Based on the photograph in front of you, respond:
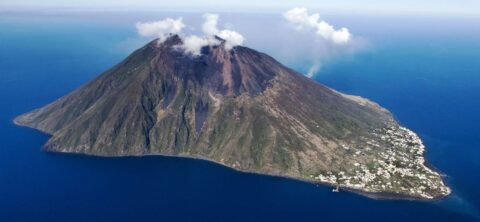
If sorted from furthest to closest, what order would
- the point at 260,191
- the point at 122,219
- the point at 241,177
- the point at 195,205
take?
1. the point at 241,177
2. the point at 260,191
3. the point at 195,205
4. the point at 122,219

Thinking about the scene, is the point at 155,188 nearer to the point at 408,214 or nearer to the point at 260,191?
the point at 260,191

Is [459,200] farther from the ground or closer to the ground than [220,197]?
farther from the ground

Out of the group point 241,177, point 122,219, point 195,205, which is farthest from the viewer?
point 241,177

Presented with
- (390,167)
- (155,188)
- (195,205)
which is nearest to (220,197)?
Answer: (195,205)

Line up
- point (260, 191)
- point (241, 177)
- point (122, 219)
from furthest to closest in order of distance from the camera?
point (241, 177), point (260, 191), point (122, 219)

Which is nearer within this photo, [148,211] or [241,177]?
[148,211]

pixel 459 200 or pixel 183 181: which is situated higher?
pixel 459 200

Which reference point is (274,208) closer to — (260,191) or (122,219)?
(260,191)

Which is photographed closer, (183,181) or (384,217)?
(384,217)

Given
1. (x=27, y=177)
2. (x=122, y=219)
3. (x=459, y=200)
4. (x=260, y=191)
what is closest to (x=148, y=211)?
(x=122, y=219)
